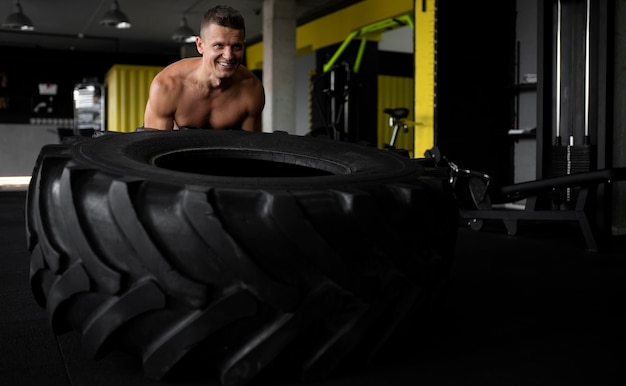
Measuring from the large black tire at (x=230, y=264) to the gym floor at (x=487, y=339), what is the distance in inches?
2.8

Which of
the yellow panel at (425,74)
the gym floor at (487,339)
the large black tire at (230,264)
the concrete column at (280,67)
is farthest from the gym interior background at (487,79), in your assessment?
the large black tire at (230,264)

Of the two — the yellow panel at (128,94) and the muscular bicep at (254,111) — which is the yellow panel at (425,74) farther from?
the yellow panel at (128,94)

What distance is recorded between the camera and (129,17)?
29.3 feet

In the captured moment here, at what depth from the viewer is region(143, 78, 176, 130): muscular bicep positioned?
1791 mm

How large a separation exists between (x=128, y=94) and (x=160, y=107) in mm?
9856

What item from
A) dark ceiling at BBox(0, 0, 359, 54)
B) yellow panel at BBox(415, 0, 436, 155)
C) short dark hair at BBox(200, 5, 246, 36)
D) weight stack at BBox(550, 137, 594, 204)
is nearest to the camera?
short dark hair at BBox(200, 5, 246, 36)

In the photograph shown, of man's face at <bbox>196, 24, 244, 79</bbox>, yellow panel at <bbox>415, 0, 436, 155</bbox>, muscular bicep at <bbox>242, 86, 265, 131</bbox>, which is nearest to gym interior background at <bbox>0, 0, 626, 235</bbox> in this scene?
yellow panel at <bbox>415, 0, 436, 155</bbox>

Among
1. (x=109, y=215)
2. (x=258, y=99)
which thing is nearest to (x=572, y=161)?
(x=258, y=99)

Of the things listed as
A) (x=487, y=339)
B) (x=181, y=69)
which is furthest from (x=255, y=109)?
(x=487, y=339)

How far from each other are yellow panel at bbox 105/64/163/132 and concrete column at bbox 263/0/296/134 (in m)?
4.71

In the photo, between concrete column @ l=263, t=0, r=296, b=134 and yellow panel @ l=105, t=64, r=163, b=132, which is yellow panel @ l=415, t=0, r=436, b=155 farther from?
yellow panel @ l=105, t=64, r=163, b=132

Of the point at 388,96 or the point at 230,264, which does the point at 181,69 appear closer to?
the point at 230,264

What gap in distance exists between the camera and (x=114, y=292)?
0.88m

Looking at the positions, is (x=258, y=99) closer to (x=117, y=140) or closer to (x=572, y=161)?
(x=117, y=140)
